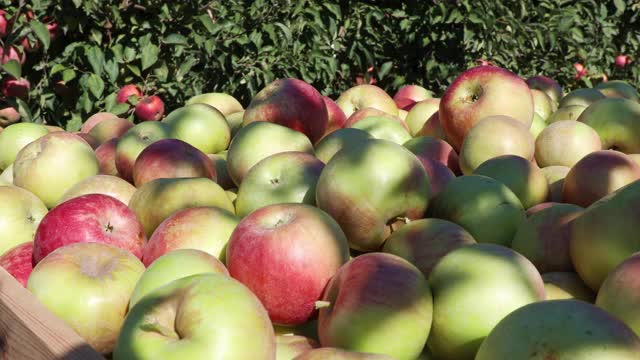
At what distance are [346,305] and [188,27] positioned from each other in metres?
3.18

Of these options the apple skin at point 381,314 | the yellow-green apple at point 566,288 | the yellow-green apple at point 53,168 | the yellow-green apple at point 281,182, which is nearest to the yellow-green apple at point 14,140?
the yellow-green apple at point 53,168

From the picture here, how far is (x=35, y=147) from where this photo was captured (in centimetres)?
227

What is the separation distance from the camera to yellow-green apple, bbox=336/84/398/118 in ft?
9.14

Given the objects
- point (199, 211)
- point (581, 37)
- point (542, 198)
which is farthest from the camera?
point (581, 37)

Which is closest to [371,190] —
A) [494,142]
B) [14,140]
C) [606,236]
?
[606,236]

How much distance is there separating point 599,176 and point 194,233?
103cm

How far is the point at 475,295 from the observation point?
1213 mm

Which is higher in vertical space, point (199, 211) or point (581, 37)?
point (199, 211)

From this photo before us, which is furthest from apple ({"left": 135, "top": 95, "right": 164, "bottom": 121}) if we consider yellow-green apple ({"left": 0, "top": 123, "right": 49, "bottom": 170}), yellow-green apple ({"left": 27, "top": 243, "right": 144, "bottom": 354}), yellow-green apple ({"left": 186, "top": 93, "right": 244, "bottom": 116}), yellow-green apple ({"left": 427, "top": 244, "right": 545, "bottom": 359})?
yellow-green apple ({"left": 427, "top": 244, "right": 545, "bottom": 359})

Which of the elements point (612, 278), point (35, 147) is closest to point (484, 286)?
point (612, 278)

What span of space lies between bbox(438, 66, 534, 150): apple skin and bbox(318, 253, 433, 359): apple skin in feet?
3.66

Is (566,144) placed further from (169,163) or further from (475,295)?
(169,163)

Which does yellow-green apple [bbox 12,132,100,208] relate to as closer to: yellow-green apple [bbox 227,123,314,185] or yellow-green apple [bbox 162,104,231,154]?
yellow-green apple [bbox 162,104,231,154]

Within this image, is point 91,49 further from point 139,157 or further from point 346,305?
point 346,305
